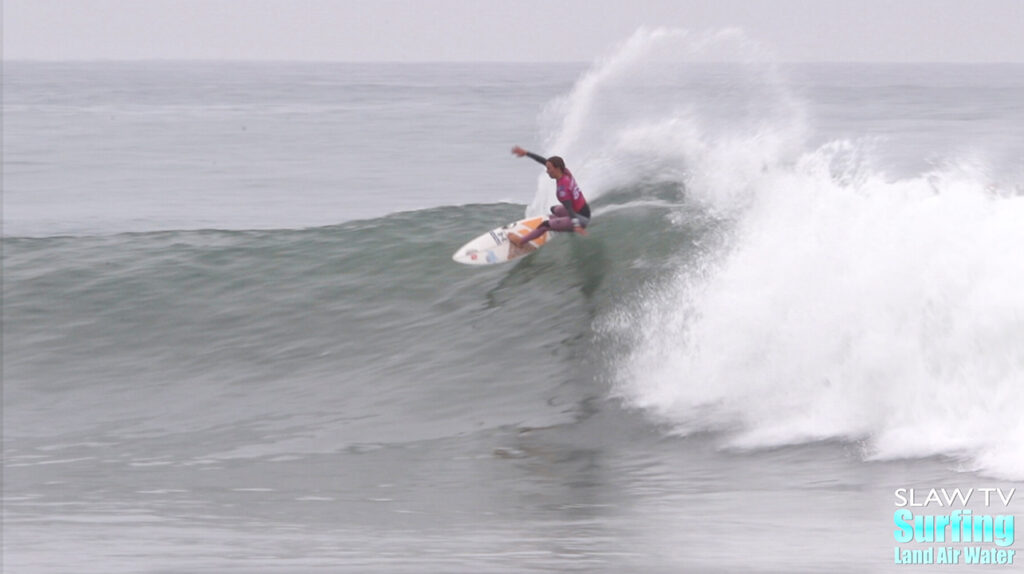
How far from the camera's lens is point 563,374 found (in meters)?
13.4

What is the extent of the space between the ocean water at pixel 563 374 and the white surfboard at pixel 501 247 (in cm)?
17

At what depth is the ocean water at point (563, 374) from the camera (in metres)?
8.71

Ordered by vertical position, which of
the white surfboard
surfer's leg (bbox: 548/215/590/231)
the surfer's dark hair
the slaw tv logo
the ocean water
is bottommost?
the slaw tv logo

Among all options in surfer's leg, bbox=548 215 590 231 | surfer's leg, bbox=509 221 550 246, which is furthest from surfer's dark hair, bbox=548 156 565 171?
surfer's leg, bbox=509 221 550 246

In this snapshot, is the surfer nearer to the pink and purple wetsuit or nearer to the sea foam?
the pink and purple wetsuit

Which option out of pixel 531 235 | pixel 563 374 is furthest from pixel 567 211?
pixel 563 374

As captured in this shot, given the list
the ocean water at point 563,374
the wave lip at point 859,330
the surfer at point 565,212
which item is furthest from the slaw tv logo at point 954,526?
the surfer at point 565,212

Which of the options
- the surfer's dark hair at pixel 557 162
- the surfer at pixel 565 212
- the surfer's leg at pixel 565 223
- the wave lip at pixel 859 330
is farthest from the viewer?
the surfer's leg at pixel 565 223

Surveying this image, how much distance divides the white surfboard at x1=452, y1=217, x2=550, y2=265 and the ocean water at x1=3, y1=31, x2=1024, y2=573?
0.17 meters

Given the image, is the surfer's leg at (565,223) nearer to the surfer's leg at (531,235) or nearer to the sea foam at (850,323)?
the surfer's leg at (531,235)

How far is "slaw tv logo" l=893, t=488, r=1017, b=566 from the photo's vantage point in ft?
24.8

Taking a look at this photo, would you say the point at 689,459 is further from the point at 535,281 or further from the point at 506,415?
the point at 535,281

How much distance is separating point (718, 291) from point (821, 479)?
12.4ft

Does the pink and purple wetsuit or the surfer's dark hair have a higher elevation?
the surfer's dark hair
